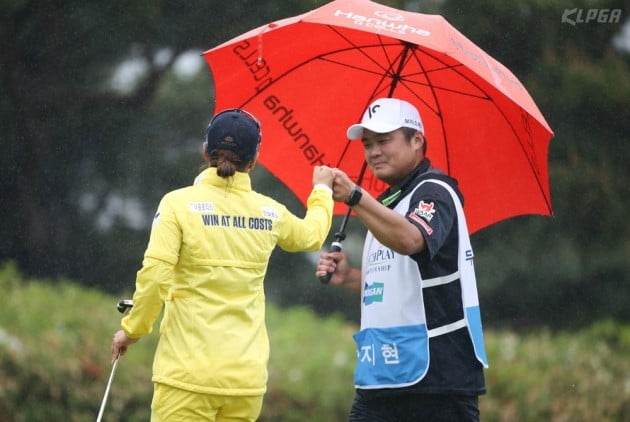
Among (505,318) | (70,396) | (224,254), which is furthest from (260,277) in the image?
(505,318)

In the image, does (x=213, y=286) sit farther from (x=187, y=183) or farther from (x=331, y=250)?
(x=187, y=183)

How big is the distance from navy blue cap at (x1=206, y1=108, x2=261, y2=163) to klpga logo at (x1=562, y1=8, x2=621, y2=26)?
6752mm

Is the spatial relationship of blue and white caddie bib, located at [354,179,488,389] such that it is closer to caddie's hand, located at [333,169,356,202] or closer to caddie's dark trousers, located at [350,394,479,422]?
caddie's dark trousers, located at [350,394,479,422]

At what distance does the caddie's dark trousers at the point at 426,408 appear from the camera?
3.89 meters

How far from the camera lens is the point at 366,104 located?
4.89 meters

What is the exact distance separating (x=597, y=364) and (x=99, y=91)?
481 centimetres

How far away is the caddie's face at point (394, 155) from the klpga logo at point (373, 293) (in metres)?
0.42

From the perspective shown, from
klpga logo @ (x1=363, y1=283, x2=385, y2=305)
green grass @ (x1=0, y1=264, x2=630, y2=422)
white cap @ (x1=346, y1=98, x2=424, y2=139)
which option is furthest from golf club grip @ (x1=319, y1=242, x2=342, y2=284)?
green grass @ (x1=0, y1=264, x2=630, y2=422)

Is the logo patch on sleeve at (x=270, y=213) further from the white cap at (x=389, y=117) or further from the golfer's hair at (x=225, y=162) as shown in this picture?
the white cap at (x=389, y=117)

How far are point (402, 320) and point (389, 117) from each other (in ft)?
2.57

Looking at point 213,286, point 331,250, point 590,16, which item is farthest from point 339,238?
point 590,16

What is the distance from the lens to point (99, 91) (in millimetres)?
9203

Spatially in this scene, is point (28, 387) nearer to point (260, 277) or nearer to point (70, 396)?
point (70, 396)

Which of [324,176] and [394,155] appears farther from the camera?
[394,155]
